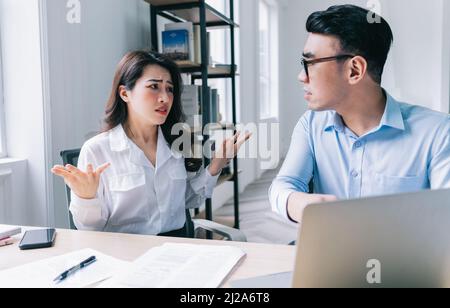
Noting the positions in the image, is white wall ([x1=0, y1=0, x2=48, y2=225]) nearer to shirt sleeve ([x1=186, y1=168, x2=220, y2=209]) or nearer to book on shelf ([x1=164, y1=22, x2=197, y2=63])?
shirt sleeve ([x1=186, y1=168, x2=220, y2=209])

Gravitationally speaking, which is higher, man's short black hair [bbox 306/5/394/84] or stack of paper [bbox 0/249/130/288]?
man's short black hair [bbox 306/5/394/84]

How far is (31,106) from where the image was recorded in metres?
1.81

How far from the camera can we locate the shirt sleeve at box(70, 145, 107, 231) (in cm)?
132

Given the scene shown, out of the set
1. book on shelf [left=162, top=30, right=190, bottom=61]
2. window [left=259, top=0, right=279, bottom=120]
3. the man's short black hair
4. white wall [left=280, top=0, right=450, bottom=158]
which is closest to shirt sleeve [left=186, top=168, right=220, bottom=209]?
the man's short black hair

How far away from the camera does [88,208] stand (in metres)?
1.33

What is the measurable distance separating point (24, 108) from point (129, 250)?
1110 millimetres

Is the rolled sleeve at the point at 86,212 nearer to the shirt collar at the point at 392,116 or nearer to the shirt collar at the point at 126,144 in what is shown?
the shirt collar at the point at 126,144

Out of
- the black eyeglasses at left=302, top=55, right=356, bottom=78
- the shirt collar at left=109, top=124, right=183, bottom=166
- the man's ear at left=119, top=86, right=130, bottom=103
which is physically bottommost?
the shirt collar at left=109, top=124, right=183, bottom=166

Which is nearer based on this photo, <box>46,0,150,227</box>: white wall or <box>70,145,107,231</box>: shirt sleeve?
<box>70,145,107,231</box>: shirt sleeve

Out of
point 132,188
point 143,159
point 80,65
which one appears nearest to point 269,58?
point 80,65

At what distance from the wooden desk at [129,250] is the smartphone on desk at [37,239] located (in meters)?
0.02

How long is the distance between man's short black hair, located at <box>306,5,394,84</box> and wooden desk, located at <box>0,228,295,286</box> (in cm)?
70

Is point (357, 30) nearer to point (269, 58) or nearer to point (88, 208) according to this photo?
point (88, 208)
